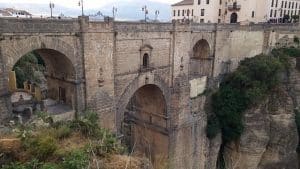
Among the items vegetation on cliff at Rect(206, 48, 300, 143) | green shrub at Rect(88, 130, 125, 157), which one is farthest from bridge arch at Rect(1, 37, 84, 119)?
vegetation on cliff at Rect(206, 48, 300, 143)

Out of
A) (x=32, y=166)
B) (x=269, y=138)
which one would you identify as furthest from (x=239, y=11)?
(x=32, y=166)

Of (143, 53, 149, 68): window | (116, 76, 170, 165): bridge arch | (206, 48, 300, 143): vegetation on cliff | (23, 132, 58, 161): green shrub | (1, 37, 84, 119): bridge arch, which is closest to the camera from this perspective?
(23, 132, 58, 161): green shrub

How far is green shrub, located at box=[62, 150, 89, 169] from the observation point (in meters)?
6.37

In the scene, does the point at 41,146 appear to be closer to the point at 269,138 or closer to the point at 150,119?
the point at 150,119

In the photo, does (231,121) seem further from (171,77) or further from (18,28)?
(18,28)

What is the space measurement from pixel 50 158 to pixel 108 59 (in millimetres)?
8189

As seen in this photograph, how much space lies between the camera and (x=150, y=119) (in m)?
21.1

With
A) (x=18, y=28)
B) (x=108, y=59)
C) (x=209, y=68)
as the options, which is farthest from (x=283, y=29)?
(x=18, y=28)

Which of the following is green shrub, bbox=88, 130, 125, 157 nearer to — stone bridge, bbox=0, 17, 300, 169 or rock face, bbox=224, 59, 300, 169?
stone bridge, bbox=0, 17, 300, 169

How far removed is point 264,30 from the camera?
28625 millimetres

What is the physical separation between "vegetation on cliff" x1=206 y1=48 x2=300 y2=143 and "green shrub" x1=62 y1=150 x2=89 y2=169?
17944 millimetres

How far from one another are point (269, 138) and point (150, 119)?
1146 cm

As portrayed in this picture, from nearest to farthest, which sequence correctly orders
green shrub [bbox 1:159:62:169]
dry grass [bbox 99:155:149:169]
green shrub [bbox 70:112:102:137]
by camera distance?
1. green shrub [bbox 1:159:62:169]
2. dry grass [bbox 99:155:149:169]
3. green shrub [bbox 70:112:102:137]

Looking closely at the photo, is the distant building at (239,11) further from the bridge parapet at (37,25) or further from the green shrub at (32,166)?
the green shrub at (32,166)
